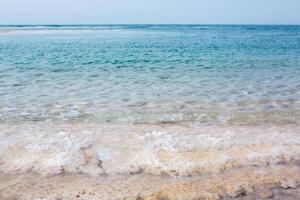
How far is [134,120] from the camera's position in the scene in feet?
25.7

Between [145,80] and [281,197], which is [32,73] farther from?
[281,197]

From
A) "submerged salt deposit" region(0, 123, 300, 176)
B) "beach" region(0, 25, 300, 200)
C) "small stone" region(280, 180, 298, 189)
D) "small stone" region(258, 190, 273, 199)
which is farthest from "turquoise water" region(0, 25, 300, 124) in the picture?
"small stone" region(258, 190, 273, 199)

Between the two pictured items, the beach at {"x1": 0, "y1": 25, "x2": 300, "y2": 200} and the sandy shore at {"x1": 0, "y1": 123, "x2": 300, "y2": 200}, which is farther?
the beach at {"x1": 0, "y1": 25, "x2": 300, "y2": 200}

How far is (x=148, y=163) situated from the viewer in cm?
514

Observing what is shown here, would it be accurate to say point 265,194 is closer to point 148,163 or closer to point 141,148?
point 148,163

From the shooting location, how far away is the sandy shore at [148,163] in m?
4.34

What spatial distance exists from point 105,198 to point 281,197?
2104 mm

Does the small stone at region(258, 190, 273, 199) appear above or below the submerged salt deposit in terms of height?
above

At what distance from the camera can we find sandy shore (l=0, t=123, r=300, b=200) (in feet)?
14.3

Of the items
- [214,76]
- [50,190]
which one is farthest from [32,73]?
[50,190]

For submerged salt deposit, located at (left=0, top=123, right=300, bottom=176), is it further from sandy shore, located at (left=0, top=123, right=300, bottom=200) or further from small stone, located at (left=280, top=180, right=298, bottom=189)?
small stone, located at (left=280, top=180, right=298, bottom=189)

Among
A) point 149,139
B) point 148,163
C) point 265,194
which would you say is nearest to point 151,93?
point 149,139

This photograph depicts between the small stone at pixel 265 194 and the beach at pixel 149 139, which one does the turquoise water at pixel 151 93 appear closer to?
the beach at pixel 149 139

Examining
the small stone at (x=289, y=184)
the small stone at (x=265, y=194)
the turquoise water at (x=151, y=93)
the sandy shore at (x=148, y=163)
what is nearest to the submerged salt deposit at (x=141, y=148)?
the sandy shore at (x=148, y=163)
